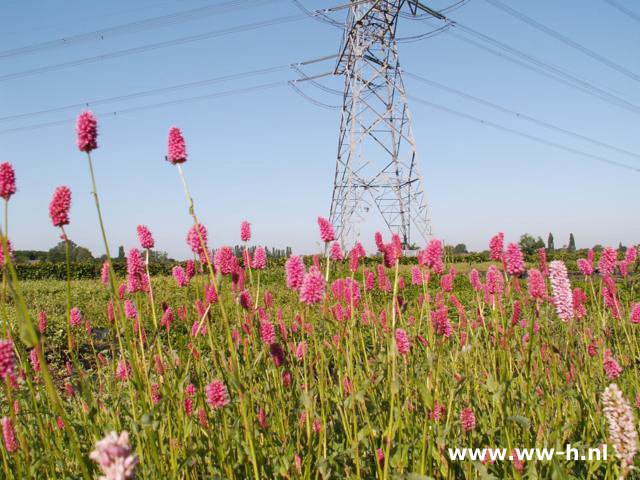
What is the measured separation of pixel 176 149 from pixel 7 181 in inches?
16.8

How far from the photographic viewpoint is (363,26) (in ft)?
59.7

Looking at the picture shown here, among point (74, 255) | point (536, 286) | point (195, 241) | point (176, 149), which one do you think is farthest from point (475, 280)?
point (74, 255)

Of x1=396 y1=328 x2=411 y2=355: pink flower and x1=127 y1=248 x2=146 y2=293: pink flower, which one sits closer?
x1=396 y1=328 x2=411 y2=355: pink flower

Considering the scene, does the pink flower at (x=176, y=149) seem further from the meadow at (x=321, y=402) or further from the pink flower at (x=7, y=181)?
the pink flower at (x=7, y=181)

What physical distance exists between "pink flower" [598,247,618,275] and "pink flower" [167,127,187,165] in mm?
2316

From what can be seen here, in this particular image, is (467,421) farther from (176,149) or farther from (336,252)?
(176,149)

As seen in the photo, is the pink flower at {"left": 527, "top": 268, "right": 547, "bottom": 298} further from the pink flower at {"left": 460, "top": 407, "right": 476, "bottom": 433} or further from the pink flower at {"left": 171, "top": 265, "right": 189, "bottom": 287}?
the pink flower at {"left": 171, "top": 265, "right": 189, "bottom": 287}

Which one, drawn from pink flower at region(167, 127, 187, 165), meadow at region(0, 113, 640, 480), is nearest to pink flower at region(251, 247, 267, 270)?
meadow at region(0, 113, 640, 480)

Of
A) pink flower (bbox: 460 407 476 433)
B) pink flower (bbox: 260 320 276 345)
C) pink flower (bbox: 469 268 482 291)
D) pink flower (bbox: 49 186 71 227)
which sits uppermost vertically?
pink flower (bbox: 49 186 71 227)

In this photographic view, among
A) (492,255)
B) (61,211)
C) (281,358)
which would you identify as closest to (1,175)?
(61,211)

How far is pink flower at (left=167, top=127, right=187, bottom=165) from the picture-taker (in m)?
1.34

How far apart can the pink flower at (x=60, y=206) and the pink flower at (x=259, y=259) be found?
38.5 inches

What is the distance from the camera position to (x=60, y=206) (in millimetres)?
1270

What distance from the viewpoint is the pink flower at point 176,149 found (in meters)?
1.34
